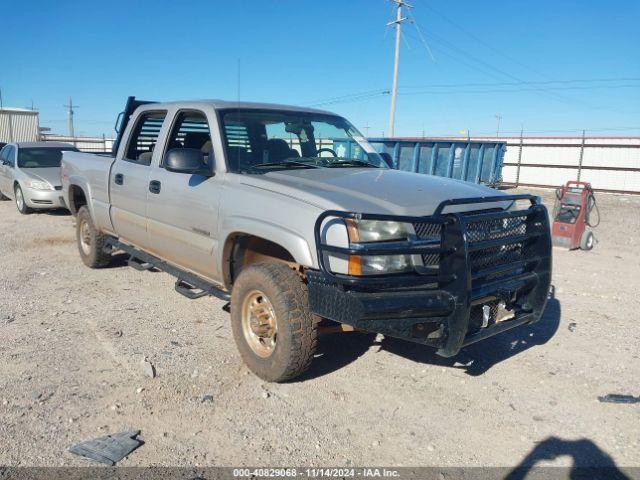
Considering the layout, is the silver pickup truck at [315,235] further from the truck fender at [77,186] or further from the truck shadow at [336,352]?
the truck fender at [77,186]

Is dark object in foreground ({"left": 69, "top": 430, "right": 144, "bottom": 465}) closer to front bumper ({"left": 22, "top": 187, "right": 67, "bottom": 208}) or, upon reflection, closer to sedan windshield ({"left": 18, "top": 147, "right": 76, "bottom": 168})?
front bumper ({"left": 22, "top": 187, "right": 67, "bottom": 208})

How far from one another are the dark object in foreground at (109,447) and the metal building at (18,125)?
35.2 meters

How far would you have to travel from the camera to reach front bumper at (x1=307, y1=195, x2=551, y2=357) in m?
2.98

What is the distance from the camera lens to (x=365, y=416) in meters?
3.36

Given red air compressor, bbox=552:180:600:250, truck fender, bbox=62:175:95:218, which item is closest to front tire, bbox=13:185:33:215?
truck fender, bbox=62:175:95:218

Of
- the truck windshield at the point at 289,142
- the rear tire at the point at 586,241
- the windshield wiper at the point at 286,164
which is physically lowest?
the rear tire at the point at 586,241

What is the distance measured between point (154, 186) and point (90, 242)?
Result: 2.33 metres

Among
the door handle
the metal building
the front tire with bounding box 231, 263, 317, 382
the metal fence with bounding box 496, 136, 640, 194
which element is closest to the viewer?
the front tire with bounding box 231, 263, 317, 382

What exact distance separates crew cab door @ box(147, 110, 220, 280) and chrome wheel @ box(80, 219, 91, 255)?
2065 millimetres

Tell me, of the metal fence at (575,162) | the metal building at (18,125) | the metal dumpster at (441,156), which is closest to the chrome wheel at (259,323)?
the metal dumpster at (441,156)

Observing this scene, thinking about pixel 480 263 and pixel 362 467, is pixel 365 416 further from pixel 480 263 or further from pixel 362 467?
pixel 480 263

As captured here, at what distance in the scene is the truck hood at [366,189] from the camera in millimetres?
3252

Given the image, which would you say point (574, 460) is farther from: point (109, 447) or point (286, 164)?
point (286, 164)

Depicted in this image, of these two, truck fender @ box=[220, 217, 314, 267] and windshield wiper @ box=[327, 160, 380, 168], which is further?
windshield wiper @ box=[327, 160, 380, 168]
